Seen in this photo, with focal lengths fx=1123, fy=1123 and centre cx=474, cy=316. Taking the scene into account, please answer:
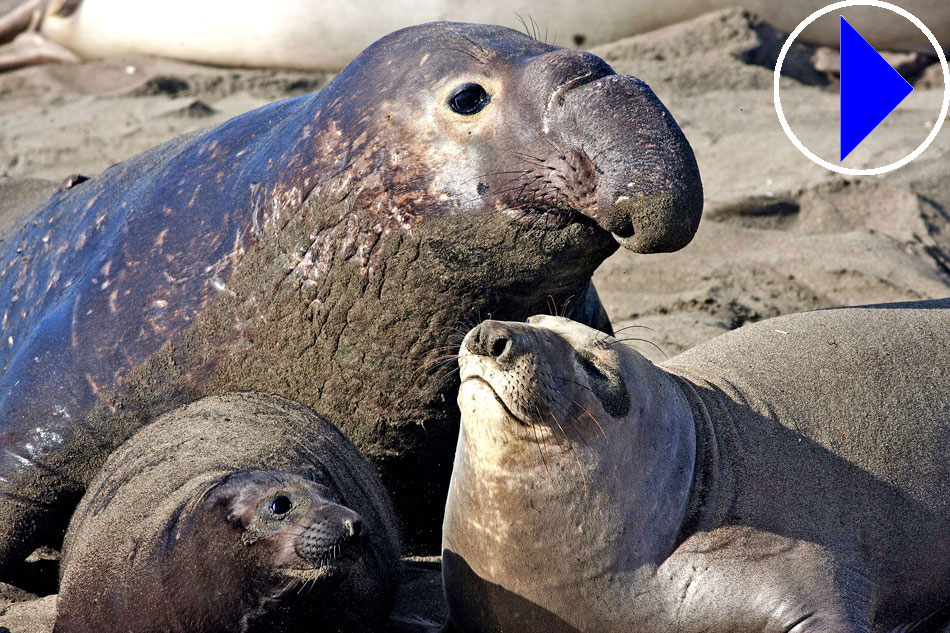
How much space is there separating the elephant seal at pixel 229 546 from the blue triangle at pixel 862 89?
4312 millimetres

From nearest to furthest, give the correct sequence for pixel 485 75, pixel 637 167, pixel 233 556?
pixel 233 556
pixel 637 167
pixel 485 75

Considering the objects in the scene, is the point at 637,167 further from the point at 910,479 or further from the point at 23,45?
the point at 23,45

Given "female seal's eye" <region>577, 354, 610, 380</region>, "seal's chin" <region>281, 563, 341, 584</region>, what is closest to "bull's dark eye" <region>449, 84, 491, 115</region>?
"female seal's eye" <region>577, 354, 610, 380</region>

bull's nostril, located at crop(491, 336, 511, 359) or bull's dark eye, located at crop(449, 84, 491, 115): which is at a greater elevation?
bull's dark eye, located at crop(449, 84, 491, 115)

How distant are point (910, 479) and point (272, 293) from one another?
1.88 meters

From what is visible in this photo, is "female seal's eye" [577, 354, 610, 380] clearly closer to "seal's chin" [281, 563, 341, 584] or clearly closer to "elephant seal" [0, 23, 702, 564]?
"elephant seal" [0, 23, 702, 564]

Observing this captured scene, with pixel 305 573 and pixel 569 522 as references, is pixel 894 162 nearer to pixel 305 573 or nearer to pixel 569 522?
pixel 569 522

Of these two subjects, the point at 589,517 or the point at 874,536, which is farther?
the point at 874,536

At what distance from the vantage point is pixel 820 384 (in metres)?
3.21

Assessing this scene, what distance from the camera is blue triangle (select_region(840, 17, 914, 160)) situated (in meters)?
6.64

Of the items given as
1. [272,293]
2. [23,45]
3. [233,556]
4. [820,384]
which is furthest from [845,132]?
[23,45]

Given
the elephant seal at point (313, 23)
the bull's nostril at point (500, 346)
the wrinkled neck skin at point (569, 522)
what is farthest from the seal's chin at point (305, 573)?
the elephant seal at point (313, 23)

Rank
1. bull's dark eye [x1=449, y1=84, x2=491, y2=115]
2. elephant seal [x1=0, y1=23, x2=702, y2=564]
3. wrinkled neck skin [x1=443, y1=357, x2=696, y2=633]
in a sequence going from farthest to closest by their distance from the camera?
bull's dark eye [x1=449, y1=84, x2=491, y2=115]
elephant seal [x1=0, y1=23, x2=702, y2=564]
wrinkled neck skin [x1=443, y1=357, x2=696, y2=633]

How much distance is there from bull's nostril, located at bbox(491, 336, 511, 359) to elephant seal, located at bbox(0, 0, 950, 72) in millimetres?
5231
